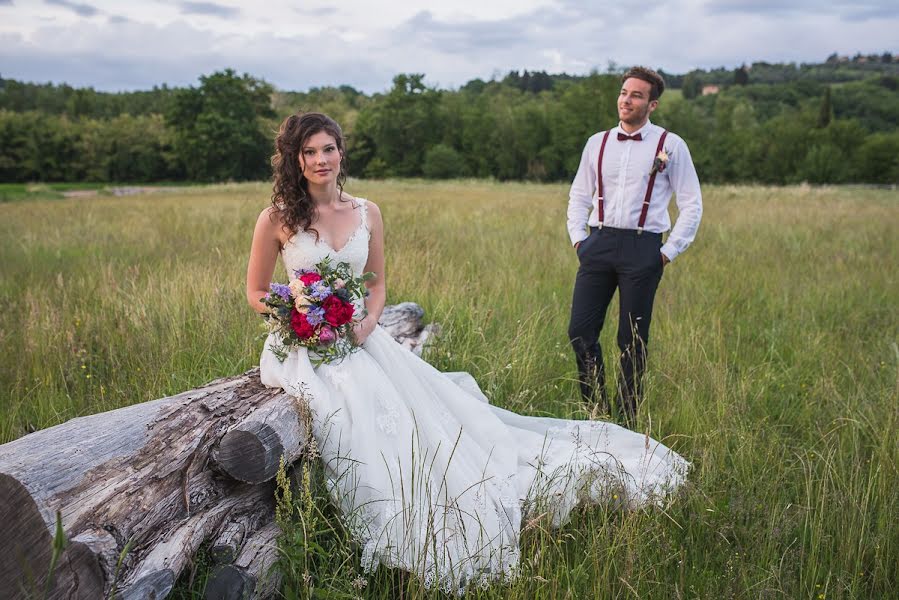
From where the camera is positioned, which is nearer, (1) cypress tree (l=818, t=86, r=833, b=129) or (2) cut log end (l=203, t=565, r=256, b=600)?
(2) cut log end (l=203, t=565, r=256, b=600)

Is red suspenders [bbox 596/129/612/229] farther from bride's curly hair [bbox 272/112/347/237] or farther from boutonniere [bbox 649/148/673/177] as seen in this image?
bride's curly hair [bbox 272/112/347/237]

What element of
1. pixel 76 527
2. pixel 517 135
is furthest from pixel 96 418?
pixel 517 135

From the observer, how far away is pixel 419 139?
7312 centimetres

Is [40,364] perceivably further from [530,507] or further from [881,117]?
[881,117]

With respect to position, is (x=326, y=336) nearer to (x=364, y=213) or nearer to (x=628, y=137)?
(x=364, y=213)

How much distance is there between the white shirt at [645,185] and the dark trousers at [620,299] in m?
0.10

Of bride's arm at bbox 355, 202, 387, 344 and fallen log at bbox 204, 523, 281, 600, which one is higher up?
bride's arm at bbox 355, 202, 387, 344

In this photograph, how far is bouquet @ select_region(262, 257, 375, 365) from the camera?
3.20 metres

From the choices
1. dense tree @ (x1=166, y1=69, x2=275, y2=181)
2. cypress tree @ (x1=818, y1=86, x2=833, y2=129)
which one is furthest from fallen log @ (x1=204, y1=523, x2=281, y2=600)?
cypress tree @ (x1=818, y1=86, x2=833, y2=129)

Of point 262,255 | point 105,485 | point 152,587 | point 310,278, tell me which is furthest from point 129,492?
point 262,255

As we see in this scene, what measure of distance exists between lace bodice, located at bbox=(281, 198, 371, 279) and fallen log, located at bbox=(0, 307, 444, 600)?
2.96 feet

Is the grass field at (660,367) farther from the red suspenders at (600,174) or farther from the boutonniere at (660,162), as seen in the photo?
the boutonniere at (660,162)

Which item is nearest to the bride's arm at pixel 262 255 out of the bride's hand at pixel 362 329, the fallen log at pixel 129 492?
the bride's hand at pixel 362 329

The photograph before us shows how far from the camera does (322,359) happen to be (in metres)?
3.21
